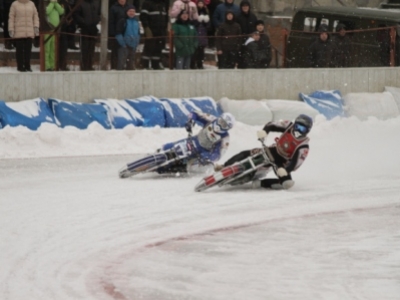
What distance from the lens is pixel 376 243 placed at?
13.1 metres

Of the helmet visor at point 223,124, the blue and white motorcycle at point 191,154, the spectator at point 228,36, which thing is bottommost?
the blue and white motorcycle at point 191,154

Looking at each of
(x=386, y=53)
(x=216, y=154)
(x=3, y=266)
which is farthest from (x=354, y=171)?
(x=3, y=266)

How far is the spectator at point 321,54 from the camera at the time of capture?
23016mm

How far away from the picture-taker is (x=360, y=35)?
23078 mm

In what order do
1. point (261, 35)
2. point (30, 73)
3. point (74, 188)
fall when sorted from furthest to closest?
point (261, 35) → point (30, 73) → point (74, 188)

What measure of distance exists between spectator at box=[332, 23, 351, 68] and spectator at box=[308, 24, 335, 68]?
0.32 feet

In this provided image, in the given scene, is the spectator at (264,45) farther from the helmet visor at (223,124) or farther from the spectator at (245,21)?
the helmet visor at (223,124)

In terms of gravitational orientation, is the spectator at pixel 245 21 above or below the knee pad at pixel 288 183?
above

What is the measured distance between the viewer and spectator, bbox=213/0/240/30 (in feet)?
72.4

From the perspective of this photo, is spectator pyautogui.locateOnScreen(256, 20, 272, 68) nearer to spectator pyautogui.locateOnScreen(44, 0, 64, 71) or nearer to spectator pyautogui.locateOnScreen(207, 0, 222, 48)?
spectator pyautogui.locateOnScreen(207, 0, 222, 48)

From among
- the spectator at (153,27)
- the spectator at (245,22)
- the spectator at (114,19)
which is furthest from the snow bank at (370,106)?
the spectator at (114,19)

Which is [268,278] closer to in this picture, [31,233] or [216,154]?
[31,233]

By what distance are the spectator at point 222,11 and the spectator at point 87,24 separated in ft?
7.91

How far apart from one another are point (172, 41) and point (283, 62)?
2779 millimetres
